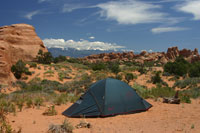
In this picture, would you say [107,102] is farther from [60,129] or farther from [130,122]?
[60,129]

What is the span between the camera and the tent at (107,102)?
6766mm

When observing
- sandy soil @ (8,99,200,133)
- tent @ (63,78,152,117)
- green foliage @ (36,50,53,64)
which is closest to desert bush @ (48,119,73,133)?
sandy soil @ (8,99,200,133)

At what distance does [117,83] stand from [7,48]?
15289 mm

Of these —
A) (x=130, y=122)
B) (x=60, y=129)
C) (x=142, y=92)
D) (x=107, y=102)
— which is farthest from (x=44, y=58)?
(x=60, y=129)

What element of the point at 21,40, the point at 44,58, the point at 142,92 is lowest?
the point at 142,92

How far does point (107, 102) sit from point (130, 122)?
127 centimetres

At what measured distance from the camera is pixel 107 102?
269 inches

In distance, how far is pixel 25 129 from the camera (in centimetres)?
511

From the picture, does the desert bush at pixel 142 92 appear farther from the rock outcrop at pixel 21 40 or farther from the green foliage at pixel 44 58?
the rock outcrop at pixel 21 40

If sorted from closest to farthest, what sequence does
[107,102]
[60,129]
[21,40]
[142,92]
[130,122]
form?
[60,129] → [130,122] → [107,102] → [142,92] → [21,40]

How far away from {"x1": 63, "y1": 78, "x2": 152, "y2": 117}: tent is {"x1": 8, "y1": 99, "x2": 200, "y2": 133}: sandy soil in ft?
0.91

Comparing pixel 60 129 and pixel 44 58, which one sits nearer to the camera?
pixel 60 129

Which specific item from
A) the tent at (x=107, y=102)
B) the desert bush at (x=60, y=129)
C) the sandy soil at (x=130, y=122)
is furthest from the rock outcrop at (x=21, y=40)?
the desert bush at (x=60, y=129)

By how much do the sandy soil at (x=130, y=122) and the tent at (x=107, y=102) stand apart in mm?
277
